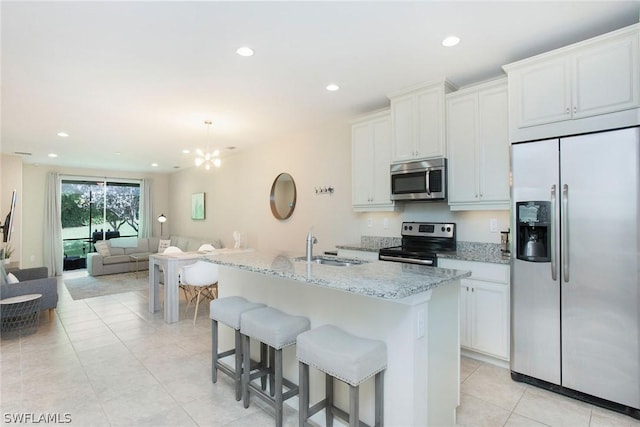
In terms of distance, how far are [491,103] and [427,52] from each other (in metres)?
0.81

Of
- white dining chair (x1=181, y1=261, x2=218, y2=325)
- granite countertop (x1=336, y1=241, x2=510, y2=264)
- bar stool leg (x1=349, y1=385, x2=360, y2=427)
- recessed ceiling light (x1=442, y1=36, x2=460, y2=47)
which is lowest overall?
bar stool leg (x1=349, y1=385, x2=360, y2=427)

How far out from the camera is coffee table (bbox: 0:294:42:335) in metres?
3.61

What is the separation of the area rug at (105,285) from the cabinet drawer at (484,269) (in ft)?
17.5

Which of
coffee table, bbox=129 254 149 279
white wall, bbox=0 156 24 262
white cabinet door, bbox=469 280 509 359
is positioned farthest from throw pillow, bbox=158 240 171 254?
white cabinet door, bbox=469 280 509 359

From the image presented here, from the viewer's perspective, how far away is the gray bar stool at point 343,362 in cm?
157

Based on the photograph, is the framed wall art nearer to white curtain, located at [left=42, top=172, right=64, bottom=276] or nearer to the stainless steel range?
white curtain, located at [left=42, top=172, right=64, bottom=276]

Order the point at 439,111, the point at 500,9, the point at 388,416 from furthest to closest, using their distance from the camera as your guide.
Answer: the point at 439,111 → the point at 500,9 → the point at 388,416

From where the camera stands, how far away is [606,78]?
7.41 feet

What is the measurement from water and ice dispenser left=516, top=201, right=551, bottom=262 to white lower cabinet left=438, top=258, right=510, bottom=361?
0.82 feet

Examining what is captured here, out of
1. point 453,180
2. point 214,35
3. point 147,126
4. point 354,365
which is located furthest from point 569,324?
point 147,126

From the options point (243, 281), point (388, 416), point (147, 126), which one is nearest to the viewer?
point (388, 416)

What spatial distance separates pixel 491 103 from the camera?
2953mm

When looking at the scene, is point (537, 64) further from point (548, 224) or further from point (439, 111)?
point (548, 224)
